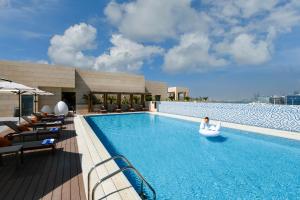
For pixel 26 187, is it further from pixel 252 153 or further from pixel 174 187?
pixel 252 153

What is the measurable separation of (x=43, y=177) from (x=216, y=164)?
5.32m

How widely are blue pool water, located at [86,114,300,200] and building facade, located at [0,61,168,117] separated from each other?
13.9m

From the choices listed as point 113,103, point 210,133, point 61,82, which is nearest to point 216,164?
point 210,133

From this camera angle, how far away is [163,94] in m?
32.0

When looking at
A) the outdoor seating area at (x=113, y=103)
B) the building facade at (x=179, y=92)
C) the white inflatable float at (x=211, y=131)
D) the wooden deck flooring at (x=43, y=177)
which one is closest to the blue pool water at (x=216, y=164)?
the white inflatable float at (x=211, y=131)

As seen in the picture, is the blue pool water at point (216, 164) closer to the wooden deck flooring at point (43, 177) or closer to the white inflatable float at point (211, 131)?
the white inflatable float at point (211, 131)

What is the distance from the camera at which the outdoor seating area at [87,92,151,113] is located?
72.7ft

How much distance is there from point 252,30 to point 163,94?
55.1 feet

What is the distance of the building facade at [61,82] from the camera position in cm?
1775

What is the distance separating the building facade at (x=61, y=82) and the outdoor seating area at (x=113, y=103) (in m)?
0.93

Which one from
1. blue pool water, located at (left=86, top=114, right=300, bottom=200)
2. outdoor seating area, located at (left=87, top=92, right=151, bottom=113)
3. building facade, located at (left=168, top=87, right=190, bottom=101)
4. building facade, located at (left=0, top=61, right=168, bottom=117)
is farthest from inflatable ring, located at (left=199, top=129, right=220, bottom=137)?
building facade, located at (left=168, top=87, right=190, bottom=101)

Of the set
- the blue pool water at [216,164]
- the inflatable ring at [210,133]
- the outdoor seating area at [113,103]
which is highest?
the outdoor seating area at [113,103]

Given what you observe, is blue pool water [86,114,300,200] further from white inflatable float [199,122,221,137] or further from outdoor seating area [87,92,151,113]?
outdoor seating area [87,92,151,113]

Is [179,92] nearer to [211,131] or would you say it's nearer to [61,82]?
[61,82]
